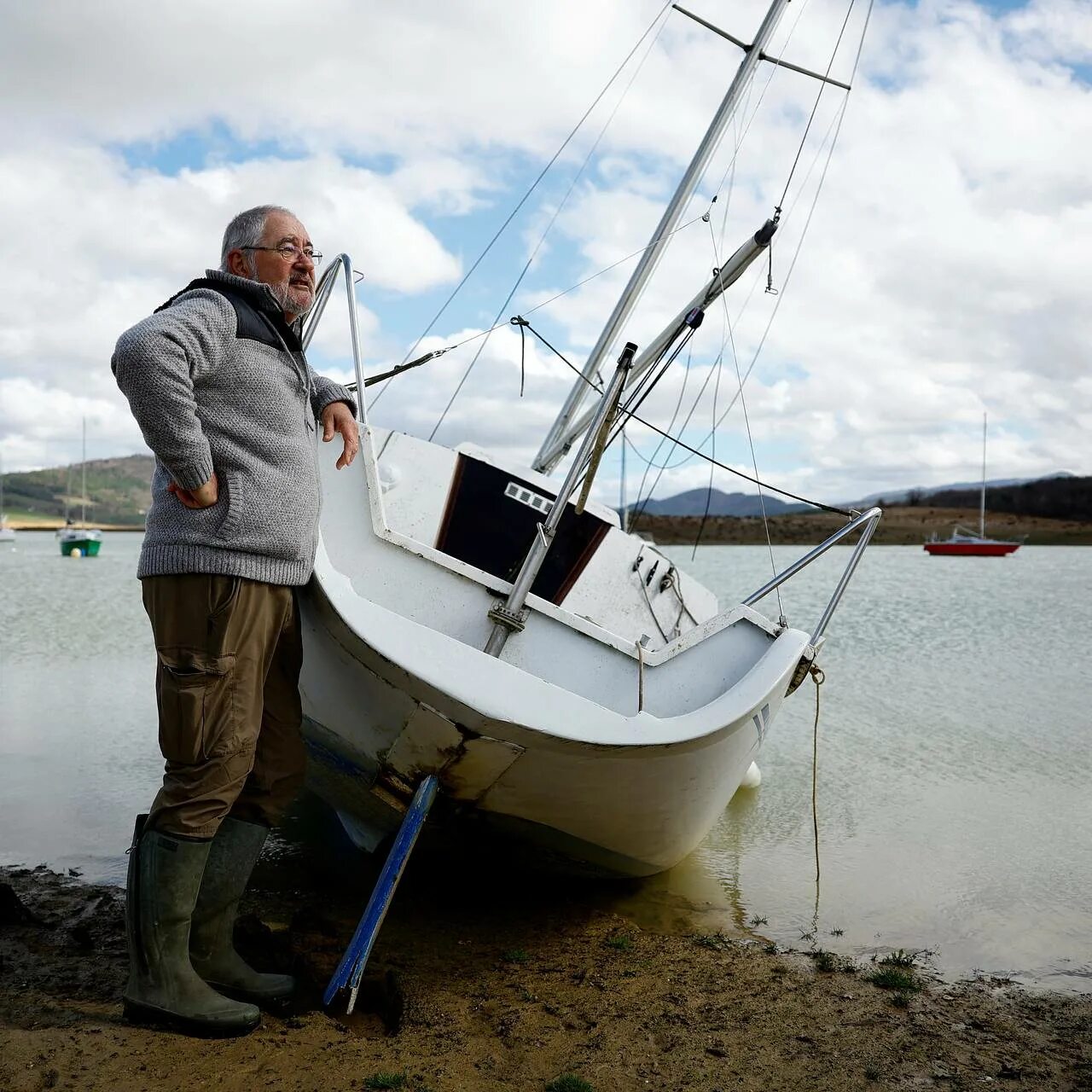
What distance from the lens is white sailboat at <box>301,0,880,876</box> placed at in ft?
10.8

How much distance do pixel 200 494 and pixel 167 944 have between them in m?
1.37

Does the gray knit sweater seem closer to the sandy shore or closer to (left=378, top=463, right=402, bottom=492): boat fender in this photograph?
the sandy shore

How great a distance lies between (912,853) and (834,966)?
90.6 inches

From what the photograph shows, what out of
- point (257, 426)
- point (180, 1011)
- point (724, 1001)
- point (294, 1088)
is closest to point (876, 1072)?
point (724, 1001)

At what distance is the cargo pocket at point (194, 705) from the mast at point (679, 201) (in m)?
4.45

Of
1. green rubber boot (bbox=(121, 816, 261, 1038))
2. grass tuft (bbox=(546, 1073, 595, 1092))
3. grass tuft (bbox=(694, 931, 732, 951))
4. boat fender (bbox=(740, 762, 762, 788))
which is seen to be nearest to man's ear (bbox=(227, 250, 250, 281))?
green rubber boot (bbox=(121, 816, 261, 1038))

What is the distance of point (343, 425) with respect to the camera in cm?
343

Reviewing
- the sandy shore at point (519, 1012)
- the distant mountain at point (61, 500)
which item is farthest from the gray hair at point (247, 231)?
the distant mountain at point (61, 500)

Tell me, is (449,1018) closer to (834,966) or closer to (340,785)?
(340,785)

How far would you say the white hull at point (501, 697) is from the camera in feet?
10.7

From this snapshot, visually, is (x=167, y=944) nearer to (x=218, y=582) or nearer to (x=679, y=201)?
(x=218, y=582)

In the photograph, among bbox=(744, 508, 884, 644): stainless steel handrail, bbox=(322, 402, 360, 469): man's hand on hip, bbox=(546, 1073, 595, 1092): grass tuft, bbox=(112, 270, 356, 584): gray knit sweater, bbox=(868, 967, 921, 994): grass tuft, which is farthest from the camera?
bbox=(744, 508, 884, 644): stainless steel handrail

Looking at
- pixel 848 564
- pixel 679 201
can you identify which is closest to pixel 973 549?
pixel 679 201

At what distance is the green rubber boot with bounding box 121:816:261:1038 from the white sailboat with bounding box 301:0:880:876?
0.86 m
